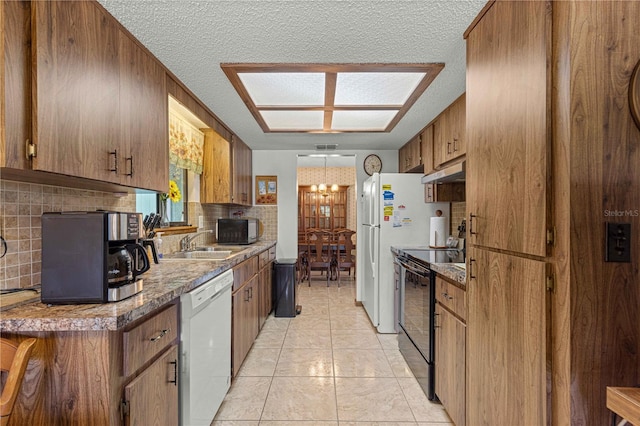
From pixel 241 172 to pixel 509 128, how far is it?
123 inches

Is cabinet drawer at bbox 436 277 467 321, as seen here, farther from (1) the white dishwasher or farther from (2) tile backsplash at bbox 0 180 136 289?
(2) tile backsplash at bbox 0 180 136 289

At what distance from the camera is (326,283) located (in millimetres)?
5758

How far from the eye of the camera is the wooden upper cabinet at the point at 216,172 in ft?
10.7

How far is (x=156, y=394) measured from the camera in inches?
50.4

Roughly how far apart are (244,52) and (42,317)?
151cm

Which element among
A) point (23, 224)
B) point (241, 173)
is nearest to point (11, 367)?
point (23, 224)

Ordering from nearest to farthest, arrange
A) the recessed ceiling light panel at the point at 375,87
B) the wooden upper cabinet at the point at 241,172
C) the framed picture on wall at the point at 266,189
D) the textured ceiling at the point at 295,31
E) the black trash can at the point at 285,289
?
the textured ceiling at the point at 295,31 < the recessed ceiling light panel at the point at 375,87 < the wooden upper cabinet at the point at 241,172 < the black trash can at the point at 285,289 < the framed picture on wall at the point at 266,189

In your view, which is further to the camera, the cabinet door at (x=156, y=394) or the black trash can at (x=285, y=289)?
the black trash can at (x=285, y=289)

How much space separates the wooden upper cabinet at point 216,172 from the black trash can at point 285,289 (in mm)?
1083

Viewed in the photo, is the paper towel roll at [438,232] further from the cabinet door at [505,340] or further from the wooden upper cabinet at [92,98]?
the wooden upper cabinet at [92,98]

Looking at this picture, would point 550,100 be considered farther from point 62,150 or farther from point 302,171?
point 302,171

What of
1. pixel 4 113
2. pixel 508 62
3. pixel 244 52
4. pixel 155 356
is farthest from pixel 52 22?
pixel 508 62

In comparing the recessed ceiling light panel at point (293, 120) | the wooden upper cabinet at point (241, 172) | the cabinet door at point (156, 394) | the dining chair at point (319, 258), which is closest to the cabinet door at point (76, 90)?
the cabinet door at point (156, 394)

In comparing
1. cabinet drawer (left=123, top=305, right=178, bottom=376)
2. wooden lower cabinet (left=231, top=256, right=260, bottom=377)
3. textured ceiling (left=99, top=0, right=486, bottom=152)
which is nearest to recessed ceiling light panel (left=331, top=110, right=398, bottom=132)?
textured ceiling (left=99, top=0, right=486, bottom=152)
